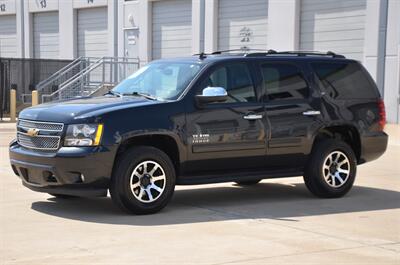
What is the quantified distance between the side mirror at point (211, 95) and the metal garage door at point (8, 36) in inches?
1301

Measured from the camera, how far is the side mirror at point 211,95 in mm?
8234

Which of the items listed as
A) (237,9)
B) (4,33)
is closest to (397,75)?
(237,9)

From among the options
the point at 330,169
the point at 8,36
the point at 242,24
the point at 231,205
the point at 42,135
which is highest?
the point at 242,24

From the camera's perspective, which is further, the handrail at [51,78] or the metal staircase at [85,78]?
the handrail at [51,78]

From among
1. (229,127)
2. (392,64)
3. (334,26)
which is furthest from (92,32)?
(229,127)

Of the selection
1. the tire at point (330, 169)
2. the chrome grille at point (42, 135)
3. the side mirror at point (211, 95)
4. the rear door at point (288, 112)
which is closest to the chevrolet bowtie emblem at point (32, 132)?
the chrome grille at point (42, 135)

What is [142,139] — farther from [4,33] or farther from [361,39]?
[4,33]

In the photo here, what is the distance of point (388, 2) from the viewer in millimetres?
21094

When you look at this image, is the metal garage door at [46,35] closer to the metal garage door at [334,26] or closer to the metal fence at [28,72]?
the metal fence at [28,72]

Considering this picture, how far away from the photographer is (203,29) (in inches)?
1095

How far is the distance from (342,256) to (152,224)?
2230 mm

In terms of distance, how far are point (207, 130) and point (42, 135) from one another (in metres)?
1.97

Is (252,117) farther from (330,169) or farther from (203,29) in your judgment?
(203,29)

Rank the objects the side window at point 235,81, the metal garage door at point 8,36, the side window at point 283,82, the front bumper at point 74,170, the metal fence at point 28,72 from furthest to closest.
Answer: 1. the metal garage door at point 8,36
2. the metal fence at point 28,72
3. the side window at point 283,82
4. the side window at point 235,81
5. the front bumper at point 74,170
